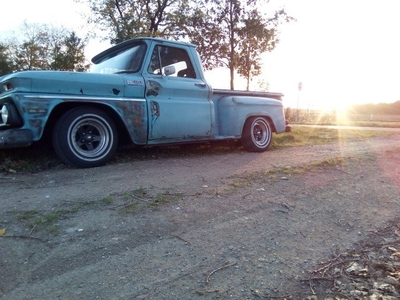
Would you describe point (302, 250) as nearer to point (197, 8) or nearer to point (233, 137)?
point (233, 137)

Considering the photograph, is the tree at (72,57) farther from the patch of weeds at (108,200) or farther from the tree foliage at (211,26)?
the patch of weeds at (108,200)

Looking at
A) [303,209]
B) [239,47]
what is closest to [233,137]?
[303,209]

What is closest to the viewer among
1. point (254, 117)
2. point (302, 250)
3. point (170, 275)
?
point (170, 275)

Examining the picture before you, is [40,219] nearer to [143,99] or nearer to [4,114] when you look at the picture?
[4,114]

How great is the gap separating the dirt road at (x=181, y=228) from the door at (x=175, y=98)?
0.93 metres

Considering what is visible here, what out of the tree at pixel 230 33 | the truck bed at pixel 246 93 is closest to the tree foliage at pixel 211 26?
the tree at pixel 230 33

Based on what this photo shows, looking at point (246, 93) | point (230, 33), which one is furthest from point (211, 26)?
point (246, 93)

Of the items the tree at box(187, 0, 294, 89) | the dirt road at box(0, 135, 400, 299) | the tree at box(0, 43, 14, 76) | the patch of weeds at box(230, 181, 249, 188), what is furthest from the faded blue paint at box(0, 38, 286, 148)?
the tree at box(0, 43, 14, 76)

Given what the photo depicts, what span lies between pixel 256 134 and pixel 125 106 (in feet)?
9.83

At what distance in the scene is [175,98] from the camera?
536 cm

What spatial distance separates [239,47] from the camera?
18156 millimetres

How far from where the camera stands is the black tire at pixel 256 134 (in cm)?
646

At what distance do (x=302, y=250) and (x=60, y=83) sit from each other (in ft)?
11.7

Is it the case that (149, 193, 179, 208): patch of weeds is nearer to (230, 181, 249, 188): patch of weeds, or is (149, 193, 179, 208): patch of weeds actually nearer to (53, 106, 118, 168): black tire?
(230, 181, 249, 188): patch of weeds
